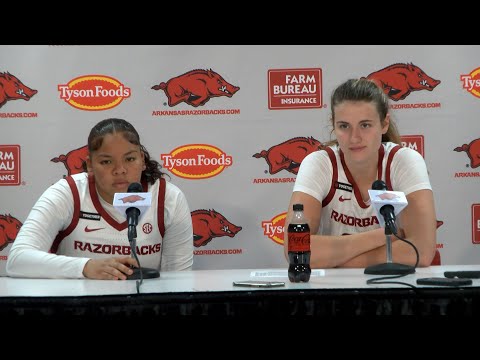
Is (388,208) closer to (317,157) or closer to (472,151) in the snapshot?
(317,157)

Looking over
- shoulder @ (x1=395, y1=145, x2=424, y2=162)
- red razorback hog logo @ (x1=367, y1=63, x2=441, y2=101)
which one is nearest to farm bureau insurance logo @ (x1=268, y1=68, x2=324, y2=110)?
red razorback hog logo @ (x1=367, y1=63, x2=441, y2=101)

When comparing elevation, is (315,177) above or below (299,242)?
above

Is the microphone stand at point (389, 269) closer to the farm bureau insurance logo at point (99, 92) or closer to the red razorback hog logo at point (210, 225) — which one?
A: the red razorback hog logo at point (210, 225)

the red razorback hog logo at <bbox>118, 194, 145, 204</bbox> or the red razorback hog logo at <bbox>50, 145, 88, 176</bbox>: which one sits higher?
the red razorback hog logo at <bbox>50, 145, 88, 176</bbox>

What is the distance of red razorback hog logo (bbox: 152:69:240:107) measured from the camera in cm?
412

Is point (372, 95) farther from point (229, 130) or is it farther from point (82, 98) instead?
point (82, 98)

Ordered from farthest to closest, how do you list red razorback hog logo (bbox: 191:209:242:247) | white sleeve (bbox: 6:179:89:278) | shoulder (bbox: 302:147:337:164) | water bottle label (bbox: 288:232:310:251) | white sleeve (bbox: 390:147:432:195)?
red razorback hog logo (bbox: 191:209:242:247) < shoulder (bbox: 302:147:337:164) < white sleeve (bbox: 390:147:432:195) < white sleeve (bbox: 6:179:89:278) < water bottle label (bbox: 288:232:310:251)

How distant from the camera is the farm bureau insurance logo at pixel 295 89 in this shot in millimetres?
4148

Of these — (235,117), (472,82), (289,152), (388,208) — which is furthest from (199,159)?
(388,208)

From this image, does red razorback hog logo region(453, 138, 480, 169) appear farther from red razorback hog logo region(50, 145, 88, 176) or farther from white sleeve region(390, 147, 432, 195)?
red razorback hog logo region(50, 145, 88, 176)

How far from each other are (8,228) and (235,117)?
140 cm

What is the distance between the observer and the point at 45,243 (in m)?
2.85

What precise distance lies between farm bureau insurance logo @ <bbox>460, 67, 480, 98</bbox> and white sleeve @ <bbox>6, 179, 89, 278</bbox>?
7.70 feet

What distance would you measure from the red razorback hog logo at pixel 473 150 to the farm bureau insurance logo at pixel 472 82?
270mm
